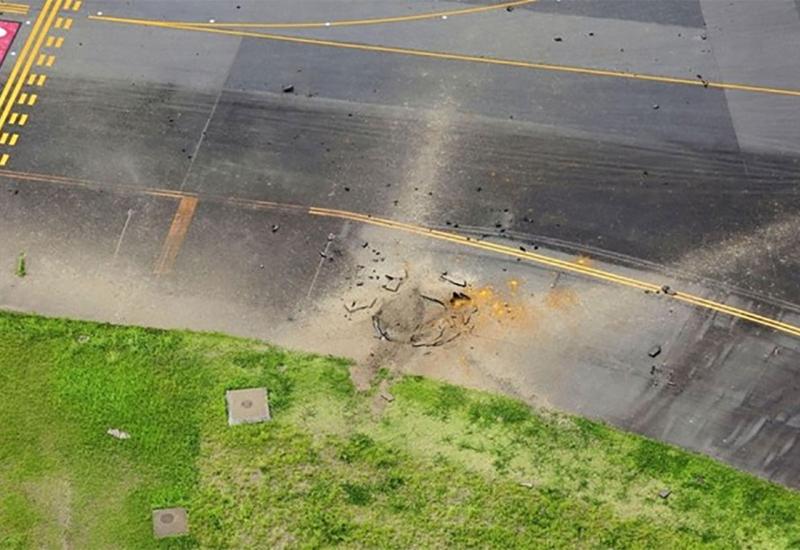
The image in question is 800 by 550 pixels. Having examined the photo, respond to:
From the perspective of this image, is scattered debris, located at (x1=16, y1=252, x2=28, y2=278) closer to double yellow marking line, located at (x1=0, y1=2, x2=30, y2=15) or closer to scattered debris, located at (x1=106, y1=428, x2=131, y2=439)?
scattered debris, located at (x1=106, y1=428, x2=131, y2=439)

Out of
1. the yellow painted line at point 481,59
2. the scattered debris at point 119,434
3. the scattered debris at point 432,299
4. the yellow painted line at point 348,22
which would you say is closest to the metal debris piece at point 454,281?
the scattered debris at point 432,299

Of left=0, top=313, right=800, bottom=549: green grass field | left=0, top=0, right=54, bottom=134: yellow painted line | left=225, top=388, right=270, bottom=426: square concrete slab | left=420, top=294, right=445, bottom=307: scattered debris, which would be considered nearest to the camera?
left=0, top=313, right=800, bottom=549: green grass field

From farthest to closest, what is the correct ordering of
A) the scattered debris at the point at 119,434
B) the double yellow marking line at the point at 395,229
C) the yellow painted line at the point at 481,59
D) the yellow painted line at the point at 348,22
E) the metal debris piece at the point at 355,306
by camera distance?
the yellow painted line at the point at 348,22 < the yellow painted line at the point at 481,59 < the double yellow marking line at the point at 395,229 < the metal debris piece at the point at 355,306 < the scattered debris at the point at 119,434

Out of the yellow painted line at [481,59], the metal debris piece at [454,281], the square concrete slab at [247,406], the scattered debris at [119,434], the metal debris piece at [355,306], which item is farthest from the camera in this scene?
the yellow painted line at [481,59]

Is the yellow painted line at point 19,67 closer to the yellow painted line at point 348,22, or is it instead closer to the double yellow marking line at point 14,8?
the double yellow marking line at point 14,8

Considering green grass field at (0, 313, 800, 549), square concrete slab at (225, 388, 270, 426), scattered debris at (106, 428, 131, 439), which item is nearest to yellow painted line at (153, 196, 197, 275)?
green grass field at (0, 313, 800, 549)

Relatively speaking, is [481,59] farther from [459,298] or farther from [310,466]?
[310,466]

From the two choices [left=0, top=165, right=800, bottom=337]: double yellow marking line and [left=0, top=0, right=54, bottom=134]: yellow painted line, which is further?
[left=0, top=0, right=54, bottom=134]: yellow painted line
